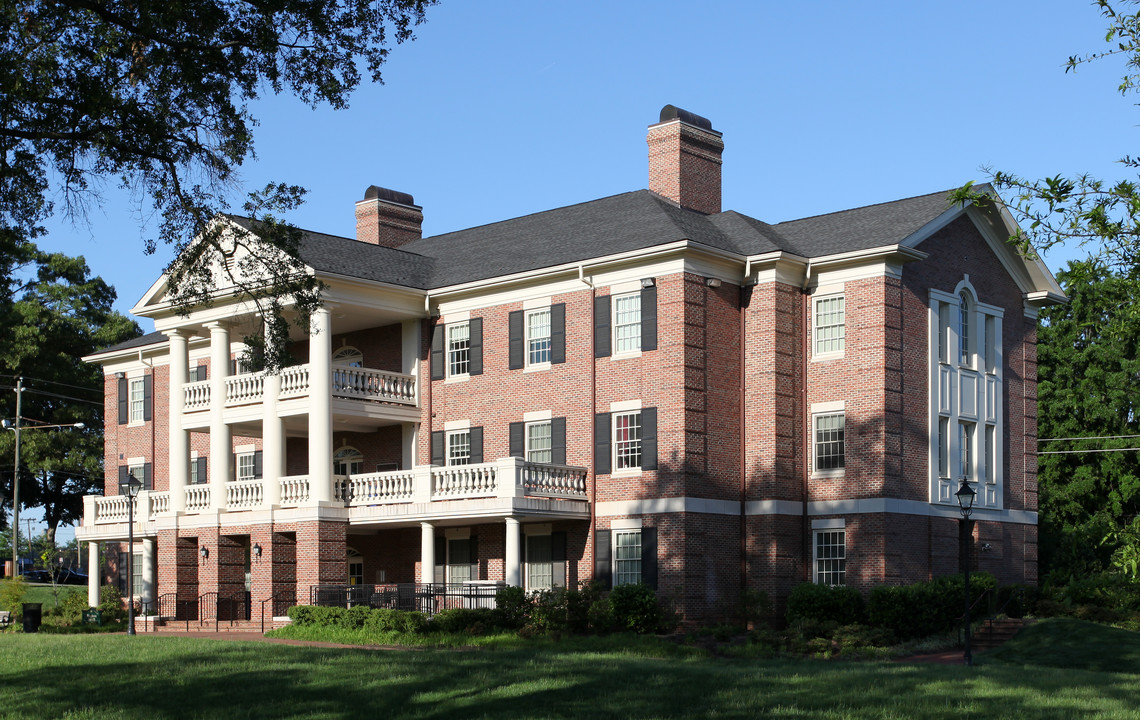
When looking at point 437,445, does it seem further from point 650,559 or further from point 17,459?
point 17,459

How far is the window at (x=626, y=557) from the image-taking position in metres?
32.6

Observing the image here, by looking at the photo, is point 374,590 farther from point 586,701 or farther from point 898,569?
point 586,701

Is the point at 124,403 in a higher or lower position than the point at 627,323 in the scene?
lower

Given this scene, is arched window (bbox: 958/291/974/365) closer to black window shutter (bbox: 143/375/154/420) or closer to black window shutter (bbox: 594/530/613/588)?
black window shutter (bbox: 594/530/613/588)

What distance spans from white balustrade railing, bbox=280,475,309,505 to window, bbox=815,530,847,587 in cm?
1265

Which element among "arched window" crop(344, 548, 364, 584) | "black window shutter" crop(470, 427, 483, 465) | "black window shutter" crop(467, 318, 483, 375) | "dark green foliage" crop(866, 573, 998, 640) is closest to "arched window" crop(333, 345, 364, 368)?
"black window shutter" crop(467, 318, 483, 375)

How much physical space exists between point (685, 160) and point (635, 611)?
12986mm

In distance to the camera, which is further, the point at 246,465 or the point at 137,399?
the point at 137,399

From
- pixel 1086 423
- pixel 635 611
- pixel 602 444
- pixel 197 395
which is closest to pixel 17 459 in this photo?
pixel 197 395

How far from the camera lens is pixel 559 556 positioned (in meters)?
34.1

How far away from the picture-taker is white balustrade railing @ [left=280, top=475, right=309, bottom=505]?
115 feet

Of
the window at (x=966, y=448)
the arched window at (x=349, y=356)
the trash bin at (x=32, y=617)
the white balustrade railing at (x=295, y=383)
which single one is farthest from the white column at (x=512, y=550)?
the trash bin at (x=32, y=617)

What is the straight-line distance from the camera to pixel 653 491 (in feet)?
106

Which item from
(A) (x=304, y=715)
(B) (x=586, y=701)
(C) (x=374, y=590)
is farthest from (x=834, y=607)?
(A) (x=304, y=715)
